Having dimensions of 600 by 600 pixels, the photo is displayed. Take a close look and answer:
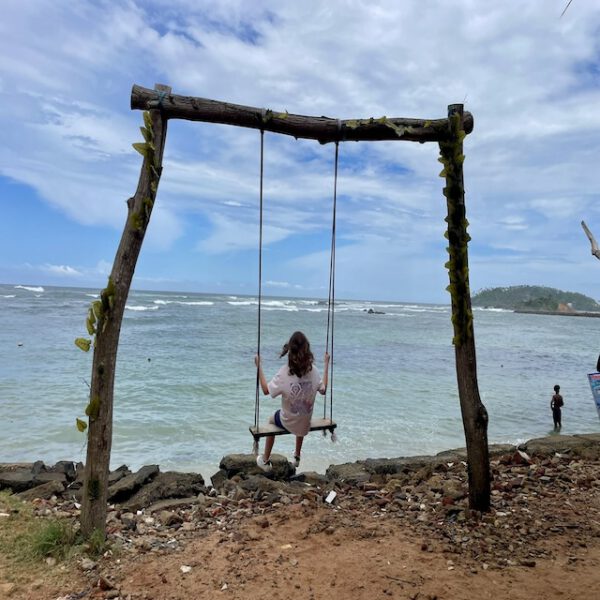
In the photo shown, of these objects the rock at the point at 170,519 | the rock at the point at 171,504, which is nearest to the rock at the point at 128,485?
the rock at the point at 171,504

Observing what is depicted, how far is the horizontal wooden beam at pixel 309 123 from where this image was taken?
161 inches

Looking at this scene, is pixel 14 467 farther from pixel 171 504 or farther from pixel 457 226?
pixel 457 226

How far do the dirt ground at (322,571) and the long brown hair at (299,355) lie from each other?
5.31 feet

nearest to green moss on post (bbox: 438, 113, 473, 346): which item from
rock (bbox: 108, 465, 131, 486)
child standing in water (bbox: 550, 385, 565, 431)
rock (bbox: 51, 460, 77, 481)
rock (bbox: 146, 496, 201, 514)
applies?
rock (bbox: 146, 496, 201, 514)

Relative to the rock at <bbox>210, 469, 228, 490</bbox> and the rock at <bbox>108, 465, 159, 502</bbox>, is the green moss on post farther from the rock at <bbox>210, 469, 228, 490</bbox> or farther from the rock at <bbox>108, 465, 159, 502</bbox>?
the rock at <bbox>108, 465, 159, 502</bbox>

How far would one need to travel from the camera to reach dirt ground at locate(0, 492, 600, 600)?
3.30 meters

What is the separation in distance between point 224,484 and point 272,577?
2574 mm

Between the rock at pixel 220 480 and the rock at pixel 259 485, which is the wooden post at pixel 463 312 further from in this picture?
the rock at pixel 220 480

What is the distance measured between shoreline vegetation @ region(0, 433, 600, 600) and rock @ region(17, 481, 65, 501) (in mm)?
17

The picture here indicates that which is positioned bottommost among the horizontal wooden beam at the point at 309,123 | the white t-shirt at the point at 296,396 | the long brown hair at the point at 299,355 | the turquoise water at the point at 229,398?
the turquoise water at the point at 229,398

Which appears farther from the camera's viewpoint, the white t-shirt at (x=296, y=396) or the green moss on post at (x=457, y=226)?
the white t-shirt at (x=296, y=396)

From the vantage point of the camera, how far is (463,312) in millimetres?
4340

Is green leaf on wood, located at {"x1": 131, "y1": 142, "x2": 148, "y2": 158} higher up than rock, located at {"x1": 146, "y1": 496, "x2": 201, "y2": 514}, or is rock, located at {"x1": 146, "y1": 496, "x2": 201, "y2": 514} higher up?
green leaf on wood, located at {"x1": 131, "y1": 142, "x2": 148, "y2": 158}

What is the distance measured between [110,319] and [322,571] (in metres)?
2.44
